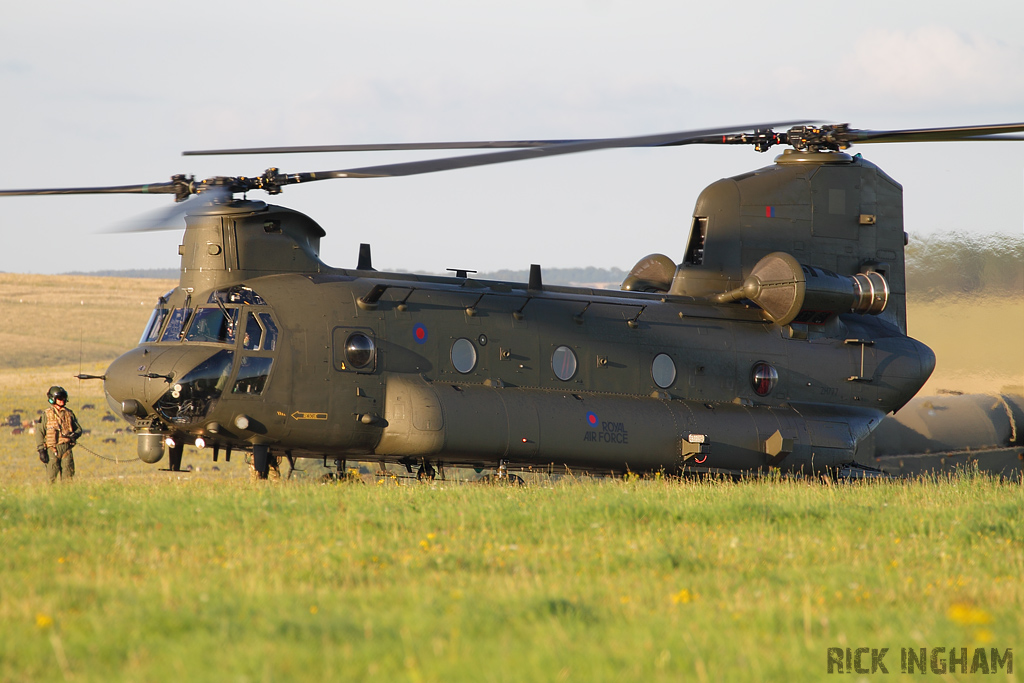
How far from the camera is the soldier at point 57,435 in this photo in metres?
16.7

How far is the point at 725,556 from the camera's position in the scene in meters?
9.02

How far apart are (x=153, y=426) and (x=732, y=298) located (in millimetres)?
10270

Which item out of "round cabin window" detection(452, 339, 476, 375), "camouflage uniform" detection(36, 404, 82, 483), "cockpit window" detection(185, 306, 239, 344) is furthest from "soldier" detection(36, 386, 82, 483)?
"round cabin window" detection(452, 339, 476, 375)

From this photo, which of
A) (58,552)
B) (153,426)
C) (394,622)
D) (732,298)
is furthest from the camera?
(732,298)

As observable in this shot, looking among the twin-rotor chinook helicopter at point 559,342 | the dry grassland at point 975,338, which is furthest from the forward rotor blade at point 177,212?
the dry grassland at point 975,338

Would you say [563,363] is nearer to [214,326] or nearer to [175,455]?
[214,326]

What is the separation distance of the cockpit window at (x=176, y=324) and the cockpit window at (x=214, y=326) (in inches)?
7.6

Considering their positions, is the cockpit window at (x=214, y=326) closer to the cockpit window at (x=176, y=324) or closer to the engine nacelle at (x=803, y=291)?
the cockpit window at (x=176, y=324)

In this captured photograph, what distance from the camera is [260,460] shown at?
1482cm

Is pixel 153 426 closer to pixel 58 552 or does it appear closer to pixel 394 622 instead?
pixel 58 552

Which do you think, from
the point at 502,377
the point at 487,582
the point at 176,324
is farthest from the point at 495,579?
the point at 176,324

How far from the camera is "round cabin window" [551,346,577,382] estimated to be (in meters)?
16.6

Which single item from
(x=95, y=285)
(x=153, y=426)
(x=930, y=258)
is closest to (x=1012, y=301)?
(x=930, y=258)

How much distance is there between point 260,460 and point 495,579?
777cm
